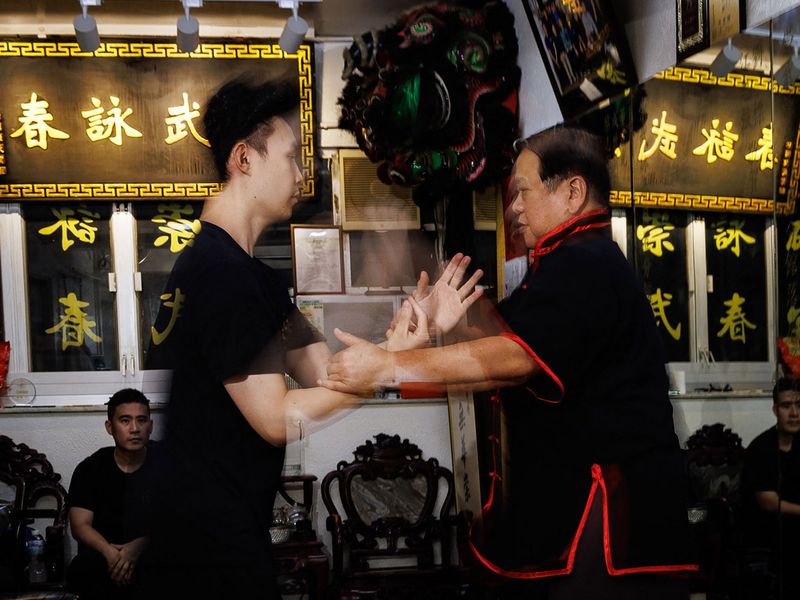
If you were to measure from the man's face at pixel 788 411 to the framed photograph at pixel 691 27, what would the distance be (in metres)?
0.74

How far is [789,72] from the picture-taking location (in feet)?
4.70

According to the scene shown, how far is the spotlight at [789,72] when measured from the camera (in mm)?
1414

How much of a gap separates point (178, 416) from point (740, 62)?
4.12 ft

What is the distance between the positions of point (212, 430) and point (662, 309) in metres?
1.02

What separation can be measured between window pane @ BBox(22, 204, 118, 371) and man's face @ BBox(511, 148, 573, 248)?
2349 mm

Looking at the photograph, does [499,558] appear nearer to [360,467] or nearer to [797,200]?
[797,200]

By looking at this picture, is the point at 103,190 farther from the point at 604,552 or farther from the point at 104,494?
the point at 604,552

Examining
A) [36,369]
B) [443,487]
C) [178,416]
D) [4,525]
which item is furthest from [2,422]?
[178,416]

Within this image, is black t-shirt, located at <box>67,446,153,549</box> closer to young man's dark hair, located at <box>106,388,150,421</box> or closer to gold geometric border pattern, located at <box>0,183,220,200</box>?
young man's dark hair, located at <box>106,388,150,421</box>

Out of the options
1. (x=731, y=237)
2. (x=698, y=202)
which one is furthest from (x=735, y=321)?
(x=698, y=202)

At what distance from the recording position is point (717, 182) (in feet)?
5.40

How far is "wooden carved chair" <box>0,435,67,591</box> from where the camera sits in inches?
116

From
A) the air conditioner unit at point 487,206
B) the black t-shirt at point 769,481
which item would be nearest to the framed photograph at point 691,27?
the black t-shirt at point 769,481

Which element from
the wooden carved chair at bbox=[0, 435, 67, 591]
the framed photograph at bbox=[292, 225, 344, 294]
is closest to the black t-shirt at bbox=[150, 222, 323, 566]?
the wooden carved chair at bbox=[0, 435, 67, 591]
